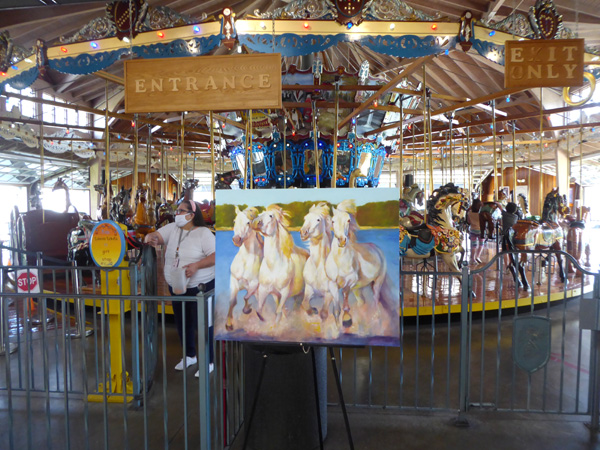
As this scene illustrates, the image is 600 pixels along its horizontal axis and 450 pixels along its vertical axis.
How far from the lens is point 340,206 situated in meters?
2.16

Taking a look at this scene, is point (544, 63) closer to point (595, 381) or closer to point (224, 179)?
point (595, 381)

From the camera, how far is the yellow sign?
331 cm

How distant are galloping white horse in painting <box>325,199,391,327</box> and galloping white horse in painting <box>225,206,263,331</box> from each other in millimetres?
377

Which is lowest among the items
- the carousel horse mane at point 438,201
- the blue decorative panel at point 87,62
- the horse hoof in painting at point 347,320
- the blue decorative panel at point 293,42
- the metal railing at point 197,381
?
the metal railing at point 197,381

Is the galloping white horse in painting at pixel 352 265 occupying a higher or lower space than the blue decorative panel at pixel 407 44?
lower

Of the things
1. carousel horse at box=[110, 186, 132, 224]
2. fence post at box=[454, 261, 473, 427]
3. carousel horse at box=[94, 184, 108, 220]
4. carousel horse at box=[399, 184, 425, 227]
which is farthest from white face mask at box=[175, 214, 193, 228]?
carousel horse at box=[110, 186, 132, 224]

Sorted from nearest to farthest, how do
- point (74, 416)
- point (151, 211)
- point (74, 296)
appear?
point (74, 296), point (74, 416), point (151, 211)

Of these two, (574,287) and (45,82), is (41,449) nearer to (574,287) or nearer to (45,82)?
(574,287)

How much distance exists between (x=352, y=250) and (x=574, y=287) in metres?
6.05

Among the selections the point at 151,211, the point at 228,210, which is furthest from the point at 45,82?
the point at 228,210

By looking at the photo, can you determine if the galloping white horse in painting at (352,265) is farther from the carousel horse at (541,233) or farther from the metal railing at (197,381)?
the carousel horse at (541,233)

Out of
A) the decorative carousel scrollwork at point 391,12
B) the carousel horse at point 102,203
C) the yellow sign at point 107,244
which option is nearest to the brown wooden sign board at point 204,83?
the yellow sign at point 107,244

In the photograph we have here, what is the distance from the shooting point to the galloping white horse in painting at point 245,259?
2.20 metres

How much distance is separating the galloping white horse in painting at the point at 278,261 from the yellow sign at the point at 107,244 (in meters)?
1.64
